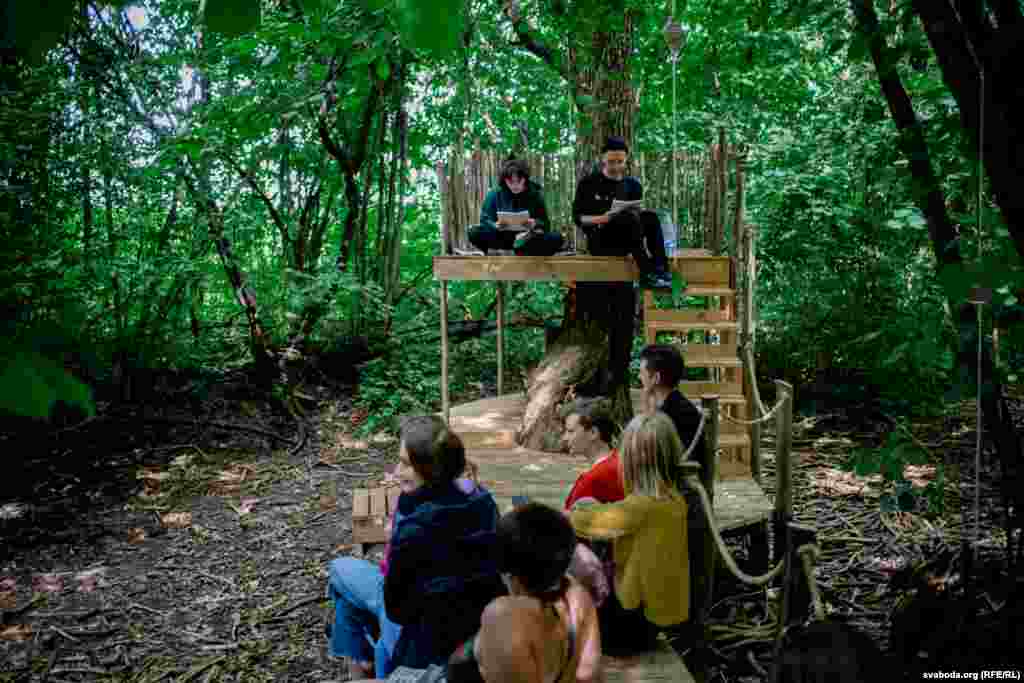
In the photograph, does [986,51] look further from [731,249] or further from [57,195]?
[57,195]

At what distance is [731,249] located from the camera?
6.56 meters

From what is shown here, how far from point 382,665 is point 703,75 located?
10.1 metres

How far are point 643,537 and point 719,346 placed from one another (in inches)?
127

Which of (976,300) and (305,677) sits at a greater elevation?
(976,300)

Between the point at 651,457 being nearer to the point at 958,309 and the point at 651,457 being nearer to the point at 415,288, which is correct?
the point at 958,309

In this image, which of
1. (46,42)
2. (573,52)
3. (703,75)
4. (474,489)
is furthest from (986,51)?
(703,75)

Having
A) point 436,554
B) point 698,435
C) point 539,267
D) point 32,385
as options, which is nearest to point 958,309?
point 698,435

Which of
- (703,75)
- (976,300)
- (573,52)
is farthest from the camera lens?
(703,75)

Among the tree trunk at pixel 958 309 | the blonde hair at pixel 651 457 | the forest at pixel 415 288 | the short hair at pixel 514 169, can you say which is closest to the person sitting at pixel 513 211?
the short hair at pixel 514 169

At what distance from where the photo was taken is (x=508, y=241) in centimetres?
659

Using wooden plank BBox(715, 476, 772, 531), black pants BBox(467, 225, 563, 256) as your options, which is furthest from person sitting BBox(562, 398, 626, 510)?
black pants BBox(467, 225, 563, 256)

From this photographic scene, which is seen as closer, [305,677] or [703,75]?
[305,677]

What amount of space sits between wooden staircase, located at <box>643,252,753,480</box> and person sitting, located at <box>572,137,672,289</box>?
0.22 metres

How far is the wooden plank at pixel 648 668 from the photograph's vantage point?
3.12m
